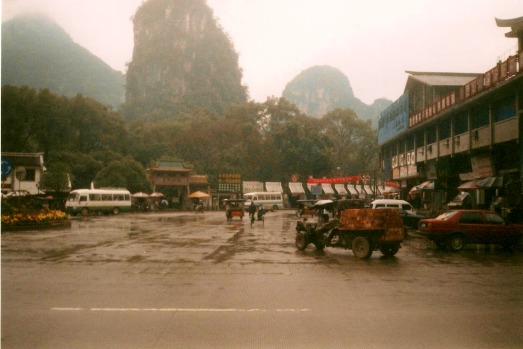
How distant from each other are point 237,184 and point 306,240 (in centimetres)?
4910

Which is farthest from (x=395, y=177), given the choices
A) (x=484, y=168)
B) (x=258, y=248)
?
(x=258, y=248)

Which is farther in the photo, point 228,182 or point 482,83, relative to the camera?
point 228,182

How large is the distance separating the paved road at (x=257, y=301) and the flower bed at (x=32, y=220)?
9.72m

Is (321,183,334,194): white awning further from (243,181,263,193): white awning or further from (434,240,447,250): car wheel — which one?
(434,240,447,250): car wheel

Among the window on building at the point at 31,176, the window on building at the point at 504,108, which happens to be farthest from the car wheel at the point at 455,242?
the window on building at the point at 31,176

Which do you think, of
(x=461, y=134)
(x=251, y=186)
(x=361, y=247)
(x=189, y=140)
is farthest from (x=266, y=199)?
(x=361, y=247)

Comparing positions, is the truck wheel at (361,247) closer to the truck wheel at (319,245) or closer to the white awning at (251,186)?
the truck wheel at (319,245)

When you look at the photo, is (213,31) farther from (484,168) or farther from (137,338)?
(137,338)

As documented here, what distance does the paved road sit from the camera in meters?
6.16

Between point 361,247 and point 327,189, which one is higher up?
point 327,189

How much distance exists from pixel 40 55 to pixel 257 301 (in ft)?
92.1

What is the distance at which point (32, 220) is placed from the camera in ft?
83.0

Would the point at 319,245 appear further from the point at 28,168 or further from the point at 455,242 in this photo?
the point at 28,168

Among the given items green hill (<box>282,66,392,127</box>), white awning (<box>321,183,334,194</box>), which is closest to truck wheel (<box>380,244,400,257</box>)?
white awning (<box>321,183,334,194</box>)
